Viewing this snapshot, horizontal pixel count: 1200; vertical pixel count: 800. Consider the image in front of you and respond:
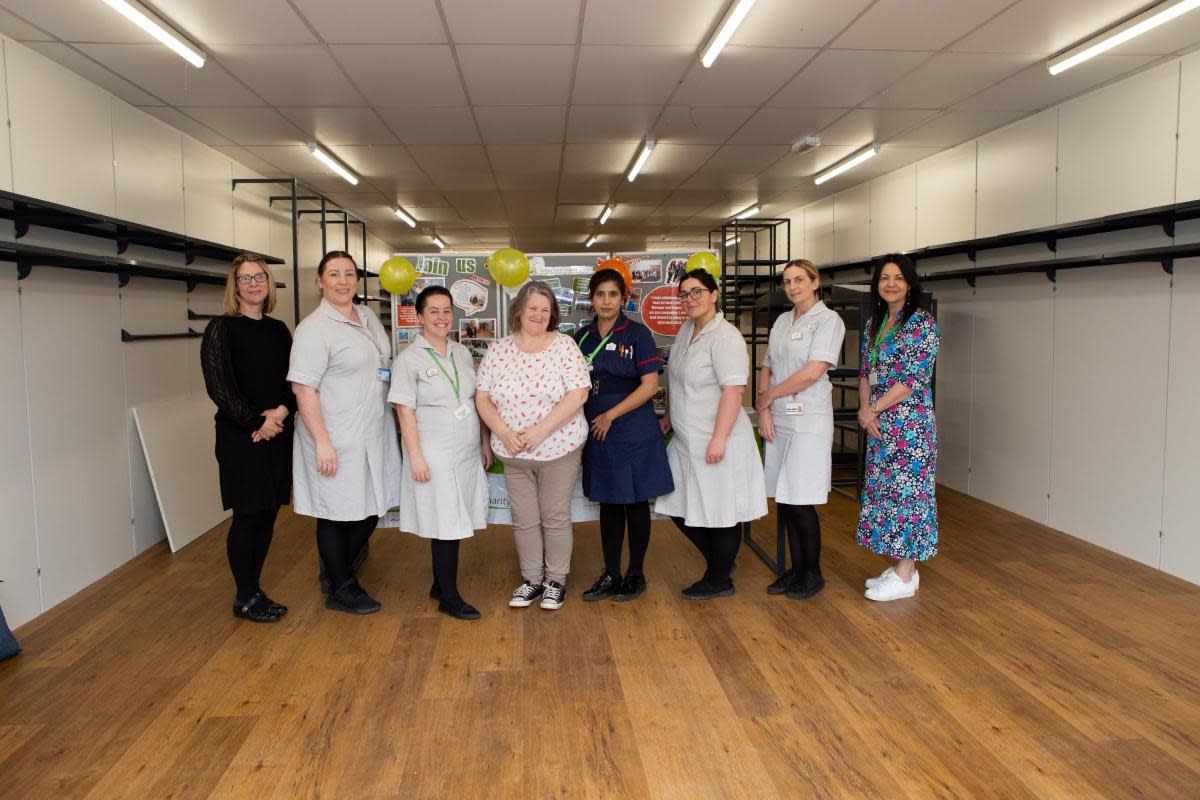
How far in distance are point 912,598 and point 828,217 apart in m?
6.23

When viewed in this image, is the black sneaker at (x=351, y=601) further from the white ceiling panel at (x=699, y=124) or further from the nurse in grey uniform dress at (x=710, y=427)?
the white ceiling panel at (x=699, y=124)

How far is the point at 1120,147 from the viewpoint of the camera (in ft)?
14.9

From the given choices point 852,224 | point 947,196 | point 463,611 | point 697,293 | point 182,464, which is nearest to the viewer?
point 697,293

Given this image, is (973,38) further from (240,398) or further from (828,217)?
(828,217)

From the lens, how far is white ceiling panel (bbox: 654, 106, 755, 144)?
17.5 feet

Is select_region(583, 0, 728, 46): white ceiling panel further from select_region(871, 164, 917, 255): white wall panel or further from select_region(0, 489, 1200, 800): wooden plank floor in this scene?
select_region(871, 164, 917, 255): white wall panel

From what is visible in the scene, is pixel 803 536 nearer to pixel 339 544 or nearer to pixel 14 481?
pixel 339 544

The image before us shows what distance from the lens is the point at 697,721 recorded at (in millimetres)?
2637

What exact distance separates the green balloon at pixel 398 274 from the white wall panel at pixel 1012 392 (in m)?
4.14

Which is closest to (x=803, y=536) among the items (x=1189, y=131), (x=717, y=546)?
(x=717, y=546)

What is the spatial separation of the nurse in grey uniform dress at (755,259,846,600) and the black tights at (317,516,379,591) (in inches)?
79.0

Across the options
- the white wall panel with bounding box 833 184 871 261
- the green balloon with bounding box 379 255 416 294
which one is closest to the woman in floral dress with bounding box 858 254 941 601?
the green balloon with bounding box 379 255 416 294

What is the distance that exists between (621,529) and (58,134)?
3570 millimetres

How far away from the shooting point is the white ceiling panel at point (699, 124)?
532cm
